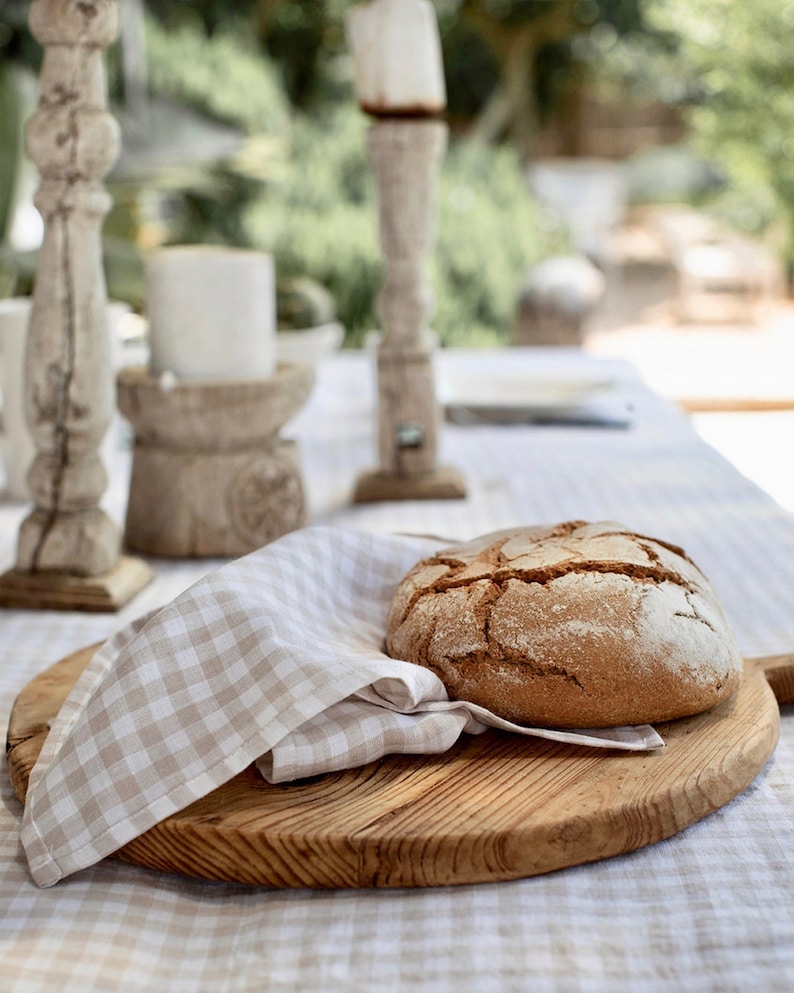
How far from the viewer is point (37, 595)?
1.11 metres

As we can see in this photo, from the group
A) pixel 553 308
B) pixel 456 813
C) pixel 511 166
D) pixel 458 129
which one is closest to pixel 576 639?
pixel 456 813

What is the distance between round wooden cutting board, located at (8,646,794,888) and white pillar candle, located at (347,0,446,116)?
89 centimetres

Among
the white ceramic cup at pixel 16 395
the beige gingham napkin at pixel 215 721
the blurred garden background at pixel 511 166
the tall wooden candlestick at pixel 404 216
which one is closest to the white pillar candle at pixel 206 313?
the white ceramic cup at pixel 16 395

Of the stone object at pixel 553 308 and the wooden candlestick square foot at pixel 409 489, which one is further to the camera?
the stone object at pixel 553 308

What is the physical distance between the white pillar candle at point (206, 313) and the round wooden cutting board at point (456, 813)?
0.60 meters

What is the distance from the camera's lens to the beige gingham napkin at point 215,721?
2.09 feet

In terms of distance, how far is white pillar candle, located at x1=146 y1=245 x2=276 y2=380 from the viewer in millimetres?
1233

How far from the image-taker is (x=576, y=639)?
71 cm

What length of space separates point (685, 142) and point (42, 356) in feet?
27.4

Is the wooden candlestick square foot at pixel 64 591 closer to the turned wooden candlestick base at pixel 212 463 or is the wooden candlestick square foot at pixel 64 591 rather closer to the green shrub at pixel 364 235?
the turned wooden candlestick base at pixel 212 463

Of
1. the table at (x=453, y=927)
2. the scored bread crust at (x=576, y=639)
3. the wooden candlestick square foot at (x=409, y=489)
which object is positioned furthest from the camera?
the wooden candlestick square foot at (x=409, y=489)

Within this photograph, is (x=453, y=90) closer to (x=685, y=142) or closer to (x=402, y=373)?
(x=685, y=142)

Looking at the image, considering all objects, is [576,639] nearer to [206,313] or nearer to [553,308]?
[206,313]

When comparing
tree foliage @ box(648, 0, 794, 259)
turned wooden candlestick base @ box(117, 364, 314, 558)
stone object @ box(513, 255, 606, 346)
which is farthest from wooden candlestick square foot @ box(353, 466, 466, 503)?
tree foliage @ box(648, 0, 794, 259)
